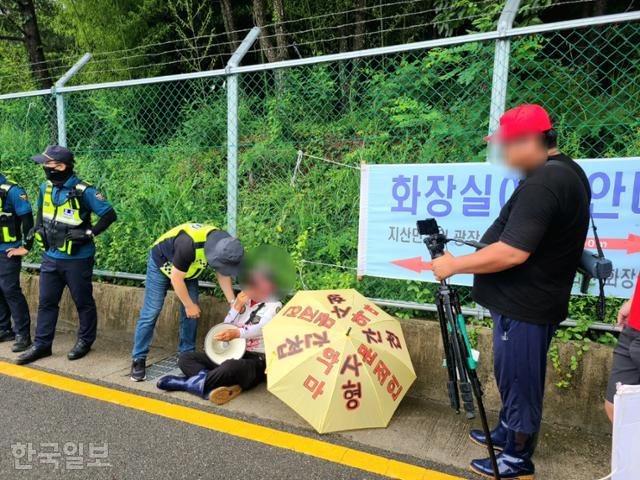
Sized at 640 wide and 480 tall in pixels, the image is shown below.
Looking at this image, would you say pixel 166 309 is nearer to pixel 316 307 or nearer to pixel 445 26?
pixel 316 307

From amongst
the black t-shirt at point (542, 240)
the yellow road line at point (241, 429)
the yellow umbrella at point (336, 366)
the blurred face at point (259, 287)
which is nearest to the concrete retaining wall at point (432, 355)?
the yellow umbrella at point (336, 366)

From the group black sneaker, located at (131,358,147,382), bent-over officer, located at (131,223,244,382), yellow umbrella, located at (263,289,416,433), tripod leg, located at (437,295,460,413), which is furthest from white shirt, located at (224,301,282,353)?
tripod leg, located at (437,295,460,413)

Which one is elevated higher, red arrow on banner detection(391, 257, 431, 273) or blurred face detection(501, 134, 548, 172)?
blurred face detection(501, 134, 548, 172)

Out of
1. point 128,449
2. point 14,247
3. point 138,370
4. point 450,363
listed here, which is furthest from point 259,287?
point 14,247

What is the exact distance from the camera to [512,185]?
3.12 meters

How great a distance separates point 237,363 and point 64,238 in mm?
1799

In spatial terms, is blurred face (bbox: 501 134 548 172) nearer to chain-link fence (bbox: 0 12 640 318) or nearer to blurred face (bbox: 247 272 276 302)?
chain-link fence (bbox: 0 12 640 318)

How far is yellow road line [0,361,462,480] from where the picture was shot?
261 cm

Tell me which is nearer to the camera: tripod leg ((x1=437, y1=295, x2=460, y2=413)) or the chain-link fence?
tripod leg ((x1=437, y1=295, x2=460, y2=413))

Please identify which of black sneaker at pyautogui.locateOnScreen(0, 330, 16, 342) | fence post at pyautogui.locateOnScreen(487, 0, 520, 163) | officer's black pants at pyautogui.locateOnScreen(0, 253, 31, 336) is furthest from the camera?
black sneaker at pyautogui.locateOnScreen(0, 330, 16, 342)

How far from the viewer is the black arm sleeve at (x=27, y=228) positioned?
14.2ft

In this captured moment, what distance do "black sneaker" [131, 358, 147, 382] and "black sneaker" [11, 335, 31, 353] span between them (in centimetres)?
124

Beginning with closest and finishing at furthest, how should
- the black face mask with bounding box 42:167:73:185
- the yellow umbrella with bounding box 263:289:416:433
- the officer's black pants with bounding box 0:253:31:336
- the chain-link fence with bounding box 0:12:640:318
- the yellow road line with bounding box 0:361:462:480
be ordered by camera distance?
the yellow road line with bounding box 0:361:462:480 → the yellow umbrella with bounding box 263:289:416:433 → the chain-link fence with bounding box 0:12:640:318 → the black face mask with bounding box 42:167:73:185 → the officer's black pants with bounding box 0:253:31:336

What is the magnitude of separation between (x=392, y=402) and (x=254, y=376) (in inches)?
40.6
